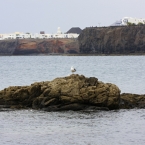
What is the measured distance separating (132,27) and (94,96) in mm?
158713

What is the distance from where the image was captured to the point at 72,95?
1213 inches

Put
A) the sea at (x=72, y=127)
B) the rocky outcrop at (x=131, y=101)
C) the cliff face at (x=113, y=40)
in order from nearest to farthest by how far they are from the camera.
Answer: the sea at (x=72, y=127), the rocky outcrop at (x=131, y=101), the cliff face at (x=113, y=40)

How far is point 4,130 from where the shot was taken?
2516 centimetres

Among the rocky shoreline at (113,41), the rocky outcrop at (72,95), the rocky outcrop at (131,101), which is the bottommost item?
the rocky outcrop at (131,101)

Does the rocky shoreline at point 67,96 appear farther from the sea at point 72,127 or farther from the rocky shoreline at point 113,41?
the rocky shoreline at point 113,41

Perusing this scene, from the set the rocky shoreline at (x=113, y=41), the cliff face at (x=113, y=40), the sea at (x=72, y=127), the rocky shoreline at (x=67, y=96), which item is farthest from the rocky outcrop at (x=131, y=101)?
the cliff face at (x=113, y=40)

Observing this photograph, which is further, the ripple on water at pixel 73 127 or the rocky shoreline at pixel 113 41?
the rocky shoreline at pixel 113 41

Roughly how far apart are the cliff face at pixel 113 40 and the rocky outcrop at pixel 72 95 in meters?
142

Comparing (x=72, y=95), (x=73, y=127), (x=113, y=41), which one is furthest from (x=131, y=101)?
(x=113, y=41)

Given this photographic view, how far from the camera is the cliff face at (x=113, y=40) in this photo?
577 feet

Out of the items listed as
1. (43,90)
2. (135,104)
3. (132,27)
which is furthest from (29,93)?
(132,27)

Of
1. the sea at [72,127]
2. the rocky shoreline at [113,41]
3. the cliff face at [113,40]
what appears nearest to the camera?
the sea at [72,127]

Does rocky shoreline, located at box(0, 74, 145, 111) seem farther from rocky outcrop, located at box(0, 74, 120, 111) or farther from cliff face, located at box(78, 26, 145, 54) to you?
cliff face, located at box(78, 26, 145, 54)

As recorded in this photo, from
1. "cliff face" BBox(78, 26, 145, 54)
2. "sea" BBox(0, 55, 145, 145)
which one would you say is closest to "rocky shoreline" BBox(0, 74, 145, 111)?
"sea" BBox(0, 55, 145, 145)
